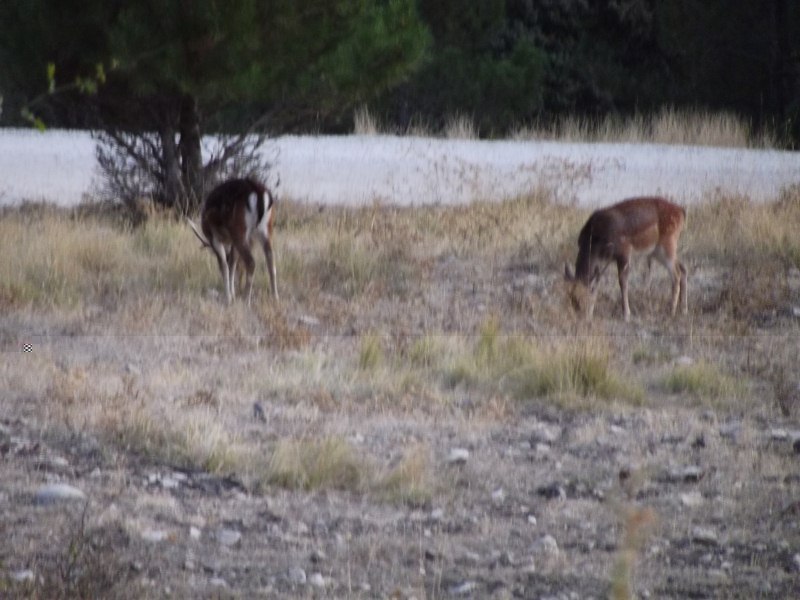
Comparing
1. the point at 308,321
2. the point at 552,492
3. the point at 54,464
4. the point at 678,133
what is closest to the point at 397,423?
the point at 552,492

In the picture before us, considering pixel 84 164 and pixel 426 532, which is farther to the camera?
pixel 84 164

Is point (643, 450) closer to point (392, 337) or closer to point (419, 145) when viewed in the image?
point (392, 337)

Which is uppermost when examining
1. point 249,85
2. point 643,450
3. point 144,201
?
point 249,85

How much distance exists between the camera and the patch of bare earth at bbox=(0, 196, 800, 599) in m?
5.96

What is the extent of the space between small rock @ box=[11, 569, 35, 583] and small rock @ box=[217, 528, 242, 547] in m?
0.87

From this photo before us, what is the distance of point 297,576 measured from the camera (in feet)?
19.0

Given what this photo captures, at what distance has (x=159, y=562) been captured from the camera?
5.86m

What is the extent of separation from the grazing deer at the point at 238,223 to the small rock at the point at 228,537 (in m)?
5.74

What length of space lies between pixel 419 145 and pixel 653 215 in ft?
32.9

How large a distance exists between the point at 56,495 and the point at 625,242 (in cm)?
620

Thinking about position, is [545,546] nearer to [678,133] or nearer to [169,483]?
[169,483]

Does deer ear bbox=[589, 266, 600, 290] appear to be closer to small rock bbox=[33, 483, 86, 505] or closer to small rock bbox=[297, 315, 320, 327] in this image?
small rock bbox=[297, 315, 320, 327]

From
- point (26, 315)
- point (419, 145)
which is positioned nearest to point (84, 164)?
point (419, 145)

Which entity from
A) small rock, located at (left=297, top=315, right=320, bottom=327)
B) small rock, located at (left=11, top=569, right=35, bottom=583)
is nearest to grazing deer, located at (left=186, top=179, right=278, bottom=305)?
small rock, located at (left=297, top=315, right=320, bottom=327)
